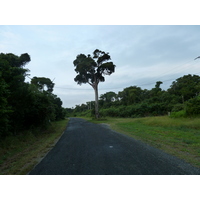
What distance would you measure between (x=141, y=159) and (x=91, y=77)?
25.6 m

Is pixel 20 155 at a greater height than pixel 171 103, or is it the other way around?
pixel 171 103

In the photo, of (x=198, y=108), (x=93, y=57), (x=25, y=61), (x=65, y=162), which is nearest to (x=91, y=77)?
(x=93, y=57)

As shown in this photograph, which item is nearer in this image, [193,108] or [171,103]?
[193,108]

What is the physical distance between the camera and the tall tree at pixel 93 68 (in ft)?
89.2

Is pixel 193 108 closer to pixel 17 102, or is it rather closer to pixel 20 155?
pixel 20 155

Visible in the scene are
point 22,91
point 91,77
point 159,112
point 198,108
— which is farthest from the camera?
point 91,77

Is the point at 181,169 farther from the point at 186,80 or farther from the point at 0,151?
the point at 186,80

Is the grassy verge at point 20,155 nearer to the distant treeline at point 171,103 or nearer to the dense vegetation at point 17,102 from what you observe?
the dense vegetation at point 17,102

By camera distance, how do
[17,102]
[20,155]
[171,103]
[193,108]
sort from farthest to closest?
[171,103] → [193,108] → [17,102] → [20,155]

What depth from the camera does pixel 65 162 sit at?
14.6ft

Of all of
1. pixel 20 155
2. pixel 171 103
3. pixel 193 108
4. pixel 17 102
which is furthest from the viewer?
pixel 171 103

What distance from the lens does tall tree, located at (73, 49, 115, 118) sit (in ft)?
89.2

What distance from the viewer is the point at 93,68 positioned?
92.2 feet

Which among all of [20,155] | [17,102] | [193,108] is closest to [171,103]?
[193,108]
